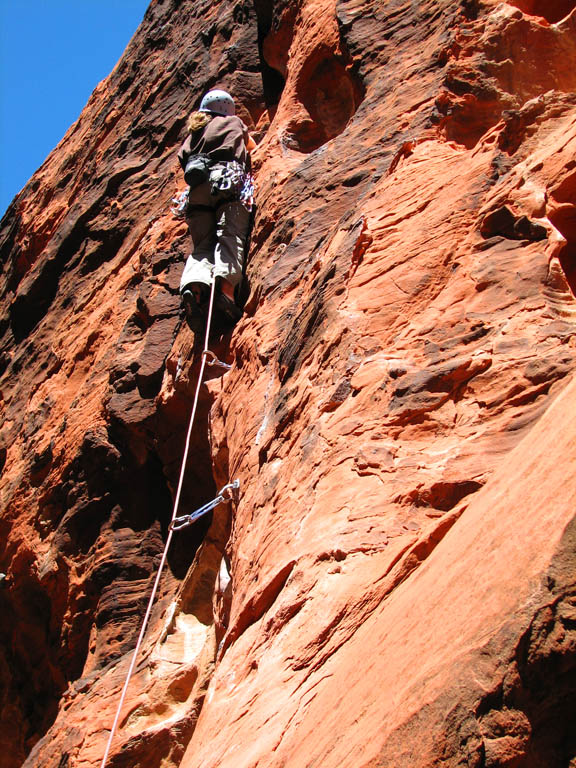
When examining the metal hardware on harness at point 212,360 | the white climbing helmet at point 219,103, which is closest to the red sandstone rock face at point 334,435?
the metal hardware on harness at point 212,360

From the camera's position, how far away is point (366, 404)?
3.38 metres

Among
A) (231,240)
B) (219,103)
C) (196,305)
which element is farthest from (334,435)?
(219,103)

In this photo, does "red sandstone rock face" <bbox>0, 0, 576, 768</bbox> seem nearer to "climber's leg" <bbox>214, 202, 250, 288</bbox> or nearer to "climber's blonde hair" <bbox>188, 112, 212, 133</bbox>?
"climber's leg" <bbox>214, 202, 250, 288</bbox>

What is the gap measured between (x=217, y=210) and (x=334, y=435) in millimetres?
3339

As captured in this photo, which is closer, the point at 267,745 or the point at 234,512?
the point at 267,745

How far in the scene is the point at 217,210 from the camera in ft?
20.6

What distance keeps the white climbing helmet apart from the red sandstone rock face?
1.96ft

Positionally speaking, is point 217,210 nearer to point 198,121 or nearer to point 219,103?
point 198,121

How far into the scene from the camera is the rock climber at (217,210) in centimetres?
583

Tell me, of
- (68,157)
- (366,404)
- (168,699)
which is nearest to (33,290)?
(68,157)

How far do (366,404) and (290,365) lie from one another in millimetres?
903

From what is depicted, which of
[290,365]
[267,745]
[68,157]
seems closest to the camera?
[267,745]

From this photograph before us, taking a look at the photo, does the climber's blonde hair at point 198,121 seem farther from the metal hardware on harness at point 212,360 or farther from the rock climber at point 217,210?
the metal hardware on harness at point 212,360

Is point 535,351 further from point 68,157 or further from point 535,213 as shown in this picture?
point 68,157
